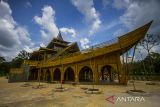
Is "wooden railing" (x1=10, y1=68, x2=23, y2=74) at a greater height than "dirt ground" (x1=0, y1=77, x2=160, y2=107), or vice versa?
"wooden railing" (x1=10, y1=68, x2=23, y2=74)

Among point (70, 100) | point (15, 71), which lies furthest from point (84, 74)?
point (70, 100)

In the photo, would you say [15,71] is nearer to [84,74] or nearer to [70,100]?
[84,74]

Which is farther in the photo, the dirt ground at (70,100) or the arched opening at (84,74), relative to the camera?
the arched opening at (84,74)

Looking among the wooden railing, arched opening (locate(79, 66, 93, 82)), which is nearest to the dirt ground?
arched opening (locate(79, 66, 93, 82))

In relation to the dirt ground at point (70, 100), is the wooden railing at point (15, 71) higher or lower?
higher

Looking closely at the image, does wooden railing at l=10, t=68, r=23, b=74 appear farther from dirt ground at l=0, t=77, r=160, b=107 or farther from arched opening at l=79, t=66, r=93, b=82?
dirt ground at l=0, t=77, r=160, b=107

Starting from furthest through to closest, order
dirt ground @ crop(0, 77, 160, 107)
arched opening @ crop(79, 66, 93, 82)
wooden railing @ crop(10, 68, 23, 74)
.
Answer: wooden railing @ crop(10, 68, 23, 74) < arched opening @ crop(79, 66, 93, 82) < dirt ground @ crop(0, 77, 160, 107)

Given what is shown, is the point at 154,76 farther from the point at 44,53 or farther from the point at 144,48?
the point at 44,53

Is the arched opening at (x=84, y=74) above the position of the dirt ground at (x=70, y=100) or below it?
above

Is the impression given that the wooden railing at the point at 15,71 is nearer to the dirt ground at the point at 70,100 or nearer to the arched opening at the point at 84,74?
the arched opening at the point at 84,74

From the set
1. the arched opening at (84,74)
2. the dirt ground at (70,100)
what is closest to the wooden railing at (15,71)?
the arched opening at (84,74)

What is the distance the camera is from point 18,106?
7.38 m

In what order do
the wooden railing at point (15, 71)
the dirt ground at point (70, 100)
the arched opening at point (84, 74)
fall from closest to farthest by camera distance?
1. the dirt ground at point (70, 100)
2. the arched opening at point (84, 74)
3. the wooden railing at point (15, 71)

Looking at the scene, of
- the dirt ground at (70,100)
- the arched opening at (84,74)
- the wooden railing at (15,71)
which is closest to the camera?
the dirt ground at (70,100)
